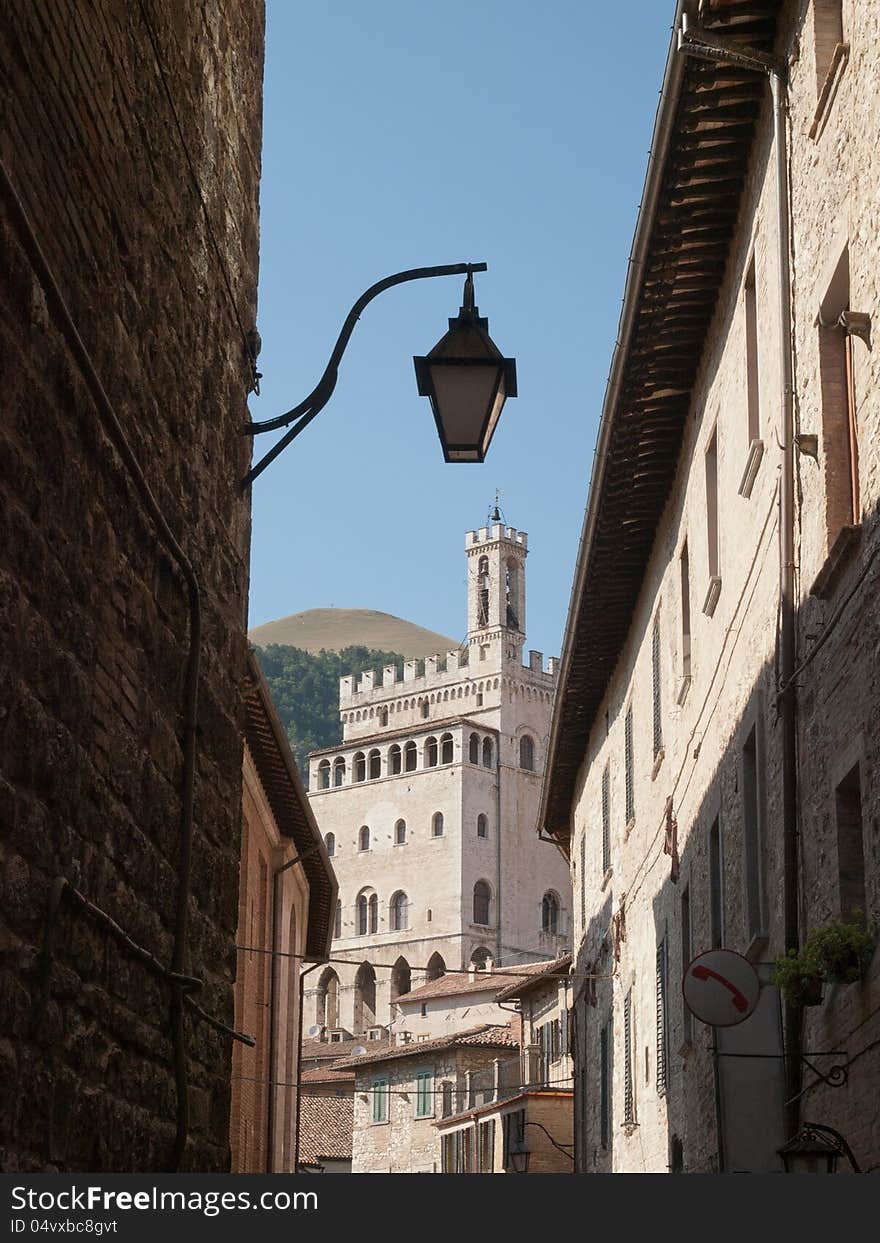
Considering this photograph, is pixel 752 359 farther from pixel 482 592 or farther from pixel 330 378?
pixel 482 592

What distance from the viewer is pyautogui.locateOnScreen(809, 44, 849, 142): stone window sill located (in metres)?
10.4

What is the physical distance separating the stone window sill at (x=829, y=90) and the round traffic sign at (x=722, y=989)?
189 inches

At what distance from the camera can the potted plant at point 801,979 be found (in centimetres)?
962

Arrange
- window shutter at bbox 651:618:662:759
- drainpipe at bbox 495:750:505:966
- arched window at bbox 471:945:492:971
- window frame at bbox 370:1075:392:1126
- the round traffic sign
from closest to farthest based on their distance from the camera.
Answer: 1. the round traffic sign
2. window shutter at bbox 651:618:662:759
3. window frame at bbox 370:1075:392:1126
4. arched window at bbox 471:945:492:971
5. drainpipe at bbox 495:750:505:966

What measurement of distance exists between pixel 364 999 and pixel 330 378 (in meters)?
92.2

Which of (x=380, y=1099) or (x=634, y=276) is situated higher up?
(x=634, y=276)

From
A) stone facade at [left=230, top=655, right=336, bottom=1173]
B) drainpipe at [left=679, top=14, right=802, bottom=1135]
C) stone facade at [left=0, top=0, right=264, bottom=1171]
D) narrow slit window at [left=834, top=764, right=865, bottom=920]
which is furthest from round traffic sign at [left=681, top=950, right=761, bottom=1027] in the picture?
stone facade at [left=230, top=655, right=336, bottom=1173]

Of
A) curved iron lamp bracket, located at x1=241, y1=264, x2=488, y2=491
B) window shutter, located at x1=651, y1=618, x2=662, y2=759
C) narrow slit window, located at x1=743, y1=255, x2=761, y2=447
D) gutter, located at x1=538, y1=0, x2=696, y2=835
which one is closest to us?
curved iron lamp bracket, located at x1=241, y1=264, x2=488, y2=491

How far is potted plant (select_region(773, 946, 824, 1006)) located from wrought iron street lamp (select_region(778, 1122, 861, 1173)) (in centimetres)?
66

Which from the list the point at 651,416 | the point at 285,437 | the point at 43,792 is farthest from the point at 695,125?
the point at 43,792

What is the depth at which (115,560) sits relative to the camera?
6348 millimetres

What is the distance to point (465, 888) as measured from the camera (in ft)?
318

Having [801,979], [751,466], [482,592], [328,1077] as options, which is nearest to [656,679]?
[751,466]

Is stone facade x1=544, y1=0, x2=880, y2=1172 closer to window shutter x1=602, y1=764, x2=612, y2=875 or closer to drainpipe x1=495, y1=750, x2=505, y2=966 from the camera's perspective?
window shutter x1=602, y1=764, x2=612, y2=875
